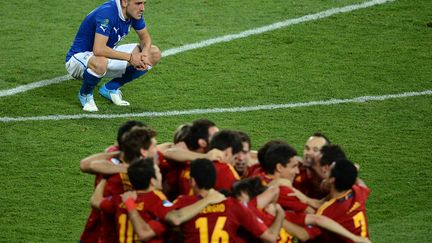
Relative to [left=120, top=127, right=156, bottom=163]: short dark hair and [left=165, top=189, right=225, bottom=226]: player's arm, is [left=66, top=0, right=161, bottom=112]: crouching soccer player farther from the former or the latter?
[left=165, top=189, right=225, bottom=226]: player's arm

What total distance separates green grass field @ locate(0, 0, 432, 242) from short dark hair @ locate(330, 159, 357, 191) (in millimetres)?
1699

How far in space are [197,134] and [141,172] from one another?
2.76 feet

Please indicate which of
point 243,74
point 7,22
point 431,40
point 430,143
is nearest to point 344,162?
point 430,143

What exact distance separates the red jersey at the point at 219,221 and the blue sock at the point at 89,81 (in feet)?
15.2

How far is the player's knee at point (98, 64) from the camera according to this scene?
1166cm

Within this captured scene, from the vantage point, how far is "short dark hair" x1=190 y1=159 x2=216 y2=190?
23.5ft

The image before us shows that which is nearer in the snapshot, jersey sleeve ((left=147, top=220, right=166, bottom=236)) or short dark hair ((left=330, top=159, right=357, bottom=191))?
jersey sleeve ((left=147, top=220, right=166, bottom=236))

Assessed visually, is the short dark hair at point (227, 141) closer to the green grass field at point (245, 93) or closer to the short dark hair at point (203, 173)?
the short dark hair at point (203, 173)

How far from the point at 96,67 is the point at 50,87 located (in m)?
1.31

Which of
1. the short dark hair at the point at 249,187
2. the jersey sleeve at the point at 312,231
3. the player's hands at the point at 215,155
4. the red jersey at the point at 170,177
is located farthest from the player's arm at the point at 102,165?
the jersey sleeve at the point at 312,231

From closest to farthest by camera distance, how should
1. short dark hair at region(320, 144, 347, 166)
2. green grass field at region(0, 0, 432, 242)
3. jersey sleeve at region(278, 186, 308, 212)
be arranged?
jersey sleeve at region(278, 186, 308, 212), short dark hair at region(320, 144, 347, 166), green grass field at region(0, 0, 432, 242)

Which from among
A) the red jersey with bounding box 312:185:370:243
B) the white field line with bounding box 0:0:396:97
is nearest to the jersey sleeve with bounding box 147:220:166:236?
the red jersey with bounding box 312:185:370:243

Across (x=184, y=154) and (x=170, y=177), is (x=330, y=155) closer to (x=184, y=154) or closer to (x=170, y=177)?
(x=184, y=154)

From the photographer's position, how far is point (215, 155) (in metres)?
7.64
